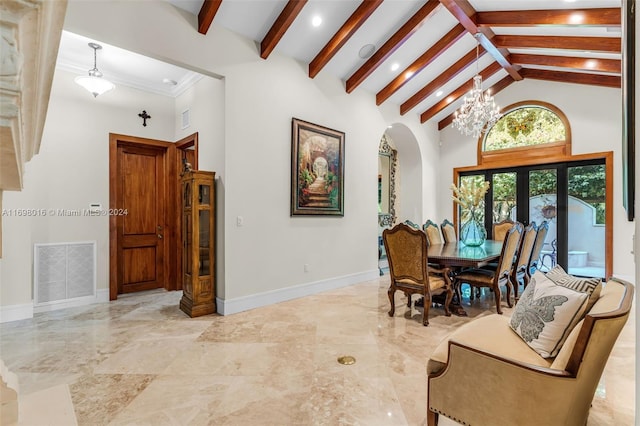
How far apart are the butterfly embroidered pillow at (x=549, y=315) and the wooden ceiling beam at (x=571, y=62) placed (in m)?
4.67

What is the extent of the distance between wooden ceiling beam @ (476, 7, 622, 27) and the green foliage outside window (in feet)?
9.28

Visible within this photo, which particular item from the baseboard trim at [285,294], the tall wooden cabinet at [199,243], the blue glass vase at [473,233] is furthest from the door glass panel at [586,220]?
the tall wooden cabinet at [199,243]

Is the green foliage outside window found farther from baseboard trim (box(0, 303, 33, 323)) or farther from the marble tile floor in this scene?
baseboard trim (box(0, 303, 33, 323))

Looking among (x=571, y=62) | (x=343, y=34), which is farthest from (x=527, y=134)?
(x=343, y=34)

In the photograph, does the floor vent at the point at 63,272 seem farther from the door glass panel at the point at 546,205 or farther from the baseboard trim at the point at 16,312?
the door glass panel at the point at 546,205

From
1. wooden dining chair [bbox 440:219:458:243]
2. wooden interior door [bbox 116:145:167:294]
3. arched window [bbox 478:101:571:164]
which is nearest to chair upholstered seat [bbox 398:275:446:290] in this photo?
wooden dining chair [bbox 440:219:458:243]

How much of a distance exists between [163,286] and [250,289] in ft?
A: 6.48

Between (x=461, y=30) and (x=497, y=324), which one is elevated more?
(x=461, y=30)

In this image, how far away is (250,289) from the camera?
3854mm

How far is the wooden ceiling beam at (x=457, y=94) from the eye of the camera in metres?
5.90

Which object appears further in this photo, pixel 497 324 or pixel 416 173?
pixel 416 173

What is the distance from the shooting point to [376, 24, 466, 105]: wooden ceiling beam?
15.4 ft

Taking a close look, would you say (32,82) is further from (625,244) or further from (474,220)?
(625,244)

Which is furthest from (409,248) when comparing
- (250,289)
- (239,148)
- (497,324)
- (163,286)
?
(163,286)
